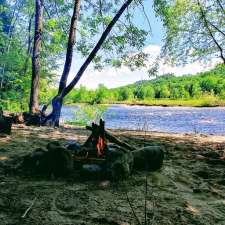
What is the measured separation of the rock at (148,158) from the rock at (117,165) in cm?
57

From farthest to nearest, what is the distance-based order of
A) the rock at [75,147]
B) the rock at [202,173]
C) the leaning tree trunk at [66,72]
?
1. the leaning tree trunk at [66,72]
2. the rock at [202,173]
3. the rock at [75,147]

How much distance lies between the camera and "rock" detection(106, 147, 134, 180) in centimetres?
639

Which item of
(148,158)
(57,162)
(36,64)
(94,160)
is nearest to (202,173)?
(148,158)

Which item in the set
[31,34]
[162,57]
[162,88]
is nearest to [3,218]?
[162,57]

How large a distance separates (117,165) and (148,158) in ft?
3.57

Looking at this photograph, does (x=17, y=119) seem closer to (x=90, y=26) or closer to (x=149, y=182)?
(x=90, y=26)

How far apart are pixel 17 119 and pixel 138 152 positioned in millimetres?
9782

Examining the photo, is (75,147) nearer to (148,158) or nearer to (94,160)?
(94,160)

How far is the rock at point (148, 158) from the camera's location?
7242mm

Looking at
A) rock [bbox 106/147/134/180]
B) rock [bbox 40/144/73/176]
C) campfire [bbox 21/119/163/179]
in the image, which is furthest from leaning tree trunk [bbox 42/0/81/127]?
rock [bbox 106/147/134/180]

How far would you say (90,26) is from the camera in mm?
18969

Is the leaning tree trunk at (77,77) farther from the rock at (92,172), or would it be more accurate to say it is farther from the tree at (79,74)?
the rock at (92,172)

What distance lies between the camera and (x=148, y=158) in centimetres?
734

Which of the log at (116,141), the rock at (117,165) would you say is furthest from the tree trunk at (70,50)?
the rock at (117,165)
